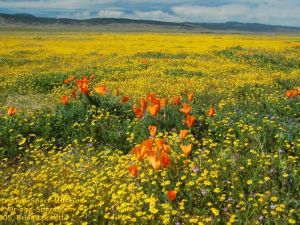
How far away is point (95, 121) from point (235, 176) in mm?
4000

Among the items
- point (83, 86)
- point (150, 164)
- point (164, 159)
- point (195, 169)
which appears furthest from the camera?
point (83, 86)

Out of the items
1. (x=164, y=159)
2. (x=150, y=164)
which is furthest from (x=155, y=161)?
(x=150, y=164)

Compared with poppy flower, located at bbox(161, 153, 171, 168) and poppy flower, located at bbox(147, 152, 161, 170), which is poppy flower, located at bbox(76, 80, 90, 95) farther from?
poppy flower, located at bbox(161, 153, 171, 168)

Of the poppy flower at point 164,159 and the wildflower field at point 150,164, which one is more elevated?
the poppy flower at point 164,159

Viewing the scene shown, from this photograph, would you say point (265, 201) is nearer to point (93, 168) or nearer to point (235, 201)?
point (235, 201)

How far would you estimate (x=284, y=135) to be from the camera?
6.37 meters

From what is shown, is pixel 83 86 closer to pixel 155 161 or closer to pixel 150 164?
pixel 150 164

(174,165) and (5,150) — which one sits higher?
(174,165)

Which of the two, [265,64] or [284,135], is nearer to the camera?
Result: [284,135]

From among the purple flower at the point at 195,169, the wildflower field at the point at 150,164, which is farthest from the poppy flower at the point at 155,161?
the purple flower at the point at 195,169

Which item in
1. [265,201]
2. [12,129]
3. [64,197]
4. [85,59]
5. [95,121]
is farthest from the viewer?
[85,59]

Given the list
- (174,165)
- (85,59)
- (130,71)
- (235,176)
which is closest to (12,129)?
(174,165)

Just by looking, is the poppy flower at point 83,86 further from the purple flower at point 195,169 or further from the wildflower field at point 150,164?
the purple flower at point 195,169

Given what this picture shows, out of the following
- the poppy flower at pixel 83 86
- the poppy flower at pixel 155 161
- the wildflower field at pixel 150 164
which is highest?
the poppy flower at pixel 83 86
